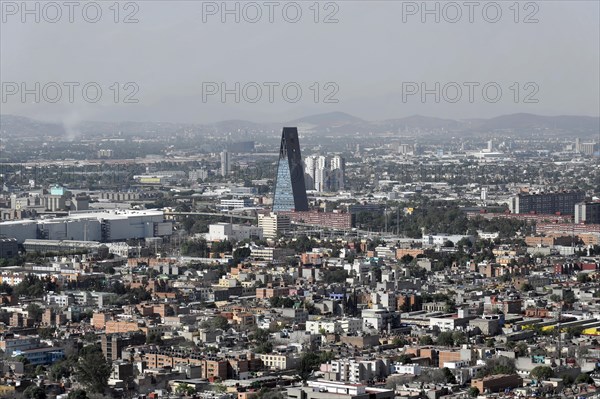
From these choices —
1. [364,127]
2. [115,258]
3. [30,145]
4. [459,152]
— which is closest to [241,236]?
[115,258]

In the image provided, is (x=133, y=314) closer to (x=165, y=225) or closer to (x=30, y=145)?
(x=165, y=225)

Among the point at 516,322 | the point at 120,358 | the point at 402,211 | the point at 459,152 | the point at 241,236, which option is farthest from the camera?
the point at 459,152

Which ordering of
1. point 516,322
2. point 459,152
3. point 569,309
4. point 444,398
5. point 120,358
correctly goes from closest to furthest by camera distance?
point 444,398 → point 120,358 → point 516,322 → point 569,309 → point 459,152

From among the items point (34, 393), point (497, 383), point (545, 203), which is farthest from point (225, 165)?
point (34, 393)

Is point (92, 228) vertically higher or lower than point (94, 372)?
higher

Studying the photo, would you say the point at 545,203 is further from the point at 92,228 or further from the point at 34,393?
the point at 34,393

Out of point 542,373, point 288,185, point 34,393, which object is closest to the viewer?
point 34,393

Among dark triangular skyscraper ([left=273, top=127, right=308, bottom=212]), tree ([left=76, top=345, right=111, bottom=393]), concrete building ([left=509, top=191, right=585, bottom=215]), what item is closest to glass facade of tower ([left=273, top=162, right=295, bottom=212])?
dark triangular skyscraper ([left=273, top=127, right=308, bottom=212])
